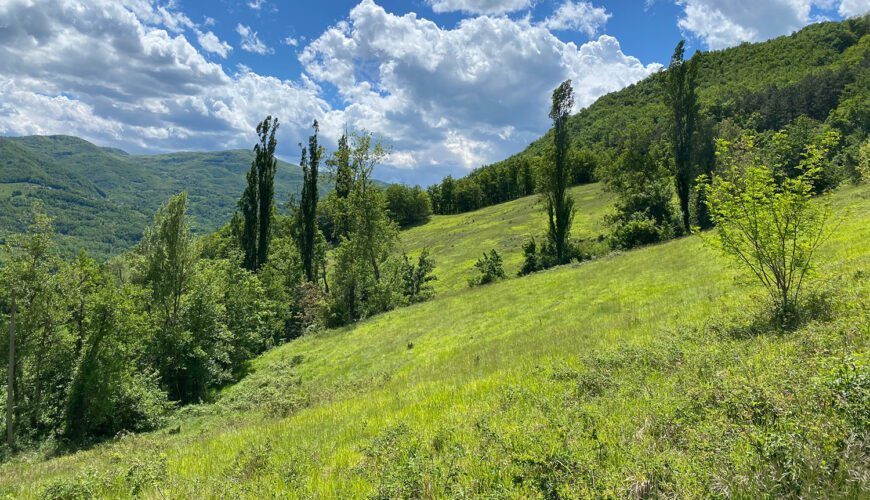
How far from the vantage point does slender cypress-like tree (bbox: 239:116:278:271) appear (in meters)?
49.9

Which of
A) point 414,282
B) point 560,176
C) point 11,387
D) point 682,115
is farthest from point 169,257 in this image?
point 682,115

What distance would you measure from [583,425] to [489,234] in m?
72.8

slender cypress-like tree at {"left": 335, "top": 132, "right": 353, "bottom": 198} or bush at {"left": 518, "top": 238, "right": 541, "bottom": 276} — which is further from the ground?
slender cypress-like tree at {"left": 335, "top": 132, "right": 353, "bottom": 198}

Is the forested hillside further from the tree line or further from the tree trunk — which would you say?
the tree trunk

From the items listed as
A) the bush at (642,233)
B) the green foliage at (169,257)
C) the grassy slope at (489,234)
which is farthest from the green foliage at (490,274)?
the green foliage at (169,257)

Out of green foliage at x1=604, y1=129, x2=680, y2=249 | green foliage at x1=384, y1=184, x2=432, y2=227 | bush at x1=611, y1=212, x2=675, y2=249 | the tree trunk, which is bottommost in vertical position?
the tree trunk

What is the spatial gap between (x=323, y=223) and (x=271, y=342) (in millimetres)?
79621

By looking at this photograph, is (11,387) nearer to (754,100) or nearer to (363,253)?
(363,253)

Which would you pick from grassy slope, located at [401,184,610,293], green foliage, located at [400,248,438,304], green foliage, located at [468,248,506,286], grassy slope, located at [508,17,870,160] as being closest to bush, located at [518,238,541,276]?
grassy slope, located at [401,184,610,293]

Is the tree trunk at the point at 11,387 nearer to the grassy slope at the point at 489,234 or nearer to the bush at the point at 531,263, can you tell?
the grassy slope at the point at 489,234

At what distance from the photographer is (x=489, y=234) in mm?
78188

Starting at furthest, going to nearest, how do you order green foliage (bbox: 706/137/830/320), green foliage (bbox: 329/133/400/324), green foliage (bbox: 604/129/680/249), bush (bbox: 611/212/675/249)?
green foliage (bbox: 604/129/680/249), bush (bbox: 611/212/675/249), green foliage (bbox: 329/133/400/324), green foliage (bbox: 706/137/830/320)

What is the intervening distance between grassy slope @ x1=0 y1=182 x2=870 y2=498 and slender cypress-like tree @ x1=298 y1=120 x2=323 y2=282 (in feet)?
114

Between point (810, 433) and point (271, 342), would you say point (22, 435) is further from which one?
point (810, 433)
